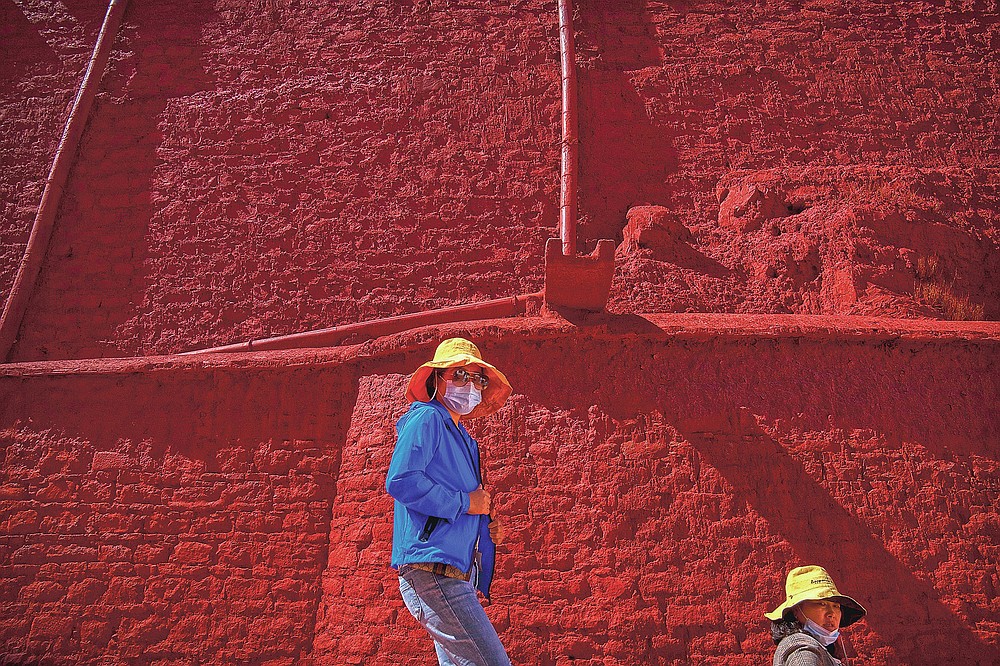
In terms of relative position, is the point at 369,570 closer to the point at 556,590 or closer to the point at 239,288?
the point at 556,590

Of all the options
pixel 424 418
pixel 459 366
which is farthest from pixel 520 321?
pixel 424 418

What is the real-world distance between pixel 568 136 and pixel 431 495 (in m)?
5.27

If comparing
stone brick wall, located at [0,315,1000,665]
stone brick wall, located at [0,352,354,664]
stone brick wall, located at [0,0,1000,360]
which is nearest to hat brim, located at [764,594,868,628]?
stone brick wall, located at [0,315,1000,665]

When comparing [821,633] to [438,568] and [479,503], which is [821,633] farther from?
[438,568]

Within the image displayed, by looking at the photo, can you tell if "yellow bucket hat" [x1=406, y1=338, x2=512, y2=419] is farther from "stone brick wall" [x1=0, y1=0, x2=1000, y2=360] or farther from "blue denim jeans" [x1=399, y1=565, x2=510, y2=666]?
"stone brick wall" [x1=0, y1=0, x2=1000, y2=360]

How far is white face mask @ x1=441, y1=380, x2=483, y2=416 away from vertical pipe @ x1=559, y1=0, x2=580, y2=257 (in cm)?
353

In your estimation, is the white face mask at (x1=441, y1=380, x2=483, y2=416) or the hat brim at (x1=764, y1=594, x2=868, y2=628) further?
the hat brim at (x1=764, y1=594, x2=868, y2=628)

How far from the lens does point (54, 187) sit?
8023mm

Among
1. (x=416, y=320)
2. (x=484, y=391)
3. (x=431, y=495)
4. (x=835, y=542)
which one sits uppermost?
(x=416, y=320)

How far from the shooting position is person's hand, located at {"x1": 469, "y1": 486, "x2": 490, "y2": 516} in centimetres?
323

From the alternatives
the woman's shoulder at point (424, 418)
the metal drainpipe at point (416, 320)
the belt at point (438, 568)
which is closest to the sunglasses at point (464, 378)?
the woman's shoulder at point (424, 418)

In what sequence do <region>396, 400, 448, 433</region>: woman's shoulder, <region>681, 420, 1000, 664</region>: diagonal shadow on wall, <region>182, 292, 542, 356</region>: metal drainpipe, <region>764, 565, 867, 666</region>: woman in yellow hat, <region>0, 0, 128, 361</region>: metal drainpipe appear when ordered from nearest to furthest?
1. <region>396, 400, 448, 433</region>: woman's shoulder
2. <region>764, 565, 867, 666</region>: woman in yellow hat
3. <region>681, 420, 1000, 664</region>: diagonal shadow on wall
4. <region>182, 292, 542, 356</region>: metal drainpipe
5. <region>0, 0, 128, 361</region>: metal drainpipe

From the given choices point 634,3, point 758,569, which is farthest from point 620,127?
point 758,569

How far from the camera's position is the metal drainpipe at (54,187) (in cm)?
746
